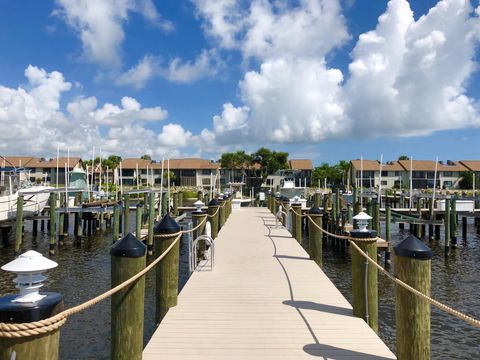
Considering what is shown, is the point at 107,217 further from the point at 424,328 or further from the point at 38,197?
the point at 424,328

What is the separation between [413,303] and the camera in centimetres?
434

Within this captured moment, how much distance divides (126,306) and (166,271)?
2389 millimetres

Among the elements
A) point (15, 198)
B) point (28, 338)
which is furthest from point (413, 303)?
point (15, 198)

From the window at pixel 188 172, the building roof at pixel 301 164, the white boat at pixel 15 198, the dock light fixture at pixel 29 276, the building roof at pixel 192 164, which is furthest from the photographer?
the building roof at pixel 301 164

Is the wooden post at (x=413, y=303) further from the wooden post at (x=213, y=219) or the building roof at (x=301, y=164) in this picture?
the building roof at (x=301, y=164)

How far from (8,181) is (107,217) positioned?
797 cm

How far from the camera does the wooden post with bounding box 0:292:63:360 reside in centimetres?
261

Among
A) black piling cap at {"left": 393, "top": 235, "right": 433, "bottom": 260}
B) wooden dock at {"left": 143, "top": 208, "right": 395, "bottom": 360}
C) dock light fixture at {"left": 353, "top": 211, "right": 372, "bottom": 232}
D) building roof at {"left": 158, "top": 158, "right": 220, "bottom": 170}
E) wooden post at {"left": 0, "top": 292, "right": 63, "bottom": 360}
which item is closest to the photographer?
wooden post at {"left": 0, "top": 292, "right": 63, "bottom": 360}

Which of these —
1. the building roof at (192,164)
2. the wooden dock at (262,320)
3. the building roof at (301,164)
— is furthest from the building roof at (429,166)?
the wooden dock at (262,320)

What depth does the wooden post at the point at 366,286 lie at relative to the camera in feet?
20.1

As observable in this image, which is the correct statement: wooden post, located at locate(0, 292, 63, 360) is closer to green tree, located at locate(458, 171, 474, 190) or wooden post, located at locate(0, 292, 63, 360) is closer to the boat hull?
the boat hull

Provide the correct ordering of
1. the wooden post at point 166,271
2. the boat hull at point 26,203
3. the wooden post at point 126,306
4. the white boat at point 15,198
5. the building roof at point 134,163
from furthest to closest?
the building roof at point 134,163 → the white boat at point 15,198 → the boat hull at point 26,203 → the wooden post at point 166,271 → the wooden post at point 126,306

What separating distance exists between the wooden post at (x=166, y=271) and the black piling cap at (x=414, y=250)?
3.75m

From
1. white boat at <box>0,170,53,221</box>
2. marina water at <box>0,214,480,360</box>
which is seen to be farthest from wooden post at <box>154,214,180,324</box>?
white boat at <box>0,170,53,221</box>
